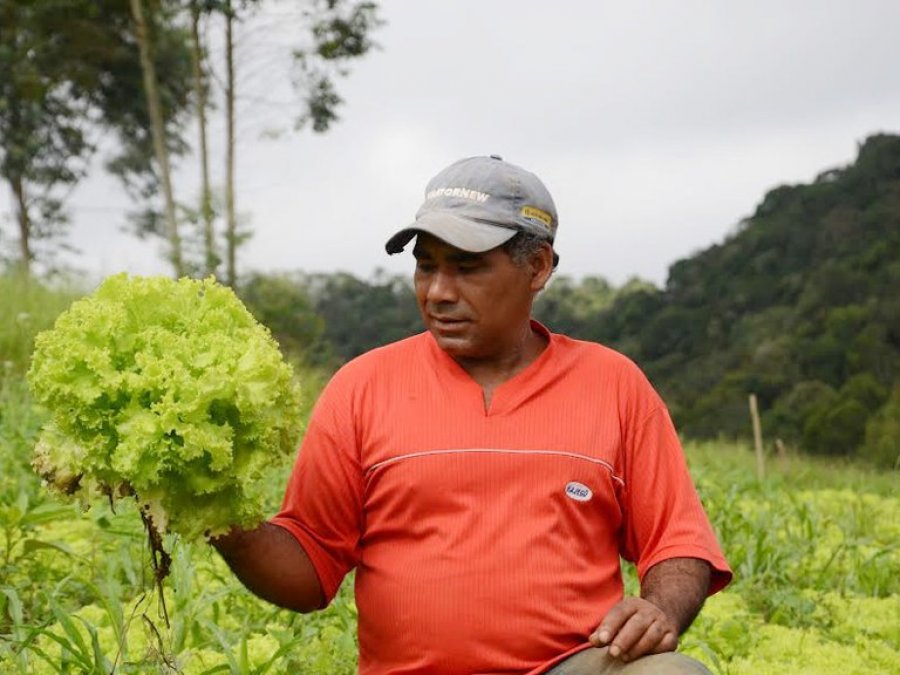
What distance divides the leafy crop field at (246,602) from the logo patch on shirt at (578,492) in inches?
37.0

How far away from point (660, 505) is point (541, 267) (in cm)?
68

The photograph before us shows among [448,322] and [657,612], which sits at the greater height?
[448,322]

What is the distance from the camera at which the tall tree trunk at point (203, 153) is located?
1384 centimetres

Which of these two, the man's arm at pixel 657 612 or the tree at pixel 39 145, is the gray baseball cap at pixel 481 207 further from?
the tree at pixel 39 145

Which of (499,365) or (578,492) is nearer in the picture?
(578,492)

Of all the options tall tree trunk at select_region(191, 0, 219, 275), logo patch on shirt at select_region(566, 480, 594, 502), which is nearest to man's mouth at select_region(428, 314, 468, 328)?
logo patch on shirt at select_region(566, 480, 594, 502)

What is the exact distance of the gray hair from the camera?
2936 mm

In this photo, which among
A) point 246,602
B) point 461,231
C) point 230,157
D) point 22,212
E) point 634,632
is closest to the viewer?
point 634,632

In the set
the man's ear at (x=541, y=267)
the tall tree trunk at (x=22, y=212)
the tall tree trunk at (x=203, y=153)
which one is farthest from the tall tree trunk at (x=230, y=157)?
the man's ear at (x=541, y=267)

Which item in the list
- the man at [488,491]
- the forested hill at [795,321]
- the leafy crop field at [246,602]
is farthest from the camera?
the forested hill at [795,321]

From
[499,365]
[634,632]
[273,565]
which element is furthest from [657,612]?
[273,565]

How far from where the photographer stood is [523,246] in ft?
9.73

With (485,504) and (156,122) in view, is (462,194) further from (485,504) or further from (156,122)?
(156,122)

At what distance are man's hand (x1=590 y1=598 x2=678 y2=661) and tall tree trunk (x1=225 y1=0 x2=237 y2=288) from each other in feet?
39.3
